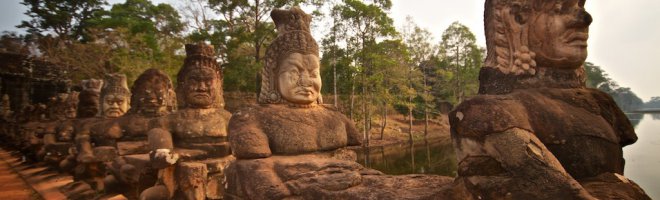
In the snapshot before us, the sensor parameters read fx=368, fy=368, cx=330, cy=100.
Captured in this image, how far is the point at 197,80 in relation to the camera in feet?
17.9

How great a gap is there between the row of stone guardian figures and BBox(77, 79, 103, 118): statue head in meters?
4.88

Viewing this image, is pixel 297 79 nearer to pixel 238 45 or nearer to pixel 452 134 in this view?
pixel 452 134

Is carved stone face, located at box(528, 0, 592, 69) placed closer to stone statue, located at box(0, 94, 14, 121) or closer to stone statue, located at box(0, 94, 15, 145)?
stone statue, located at box(0, 94, 15, 145)

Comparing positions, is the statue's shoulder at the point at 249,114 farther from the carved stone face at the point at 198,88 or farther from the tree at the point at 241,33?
the tree at the point at 241,33

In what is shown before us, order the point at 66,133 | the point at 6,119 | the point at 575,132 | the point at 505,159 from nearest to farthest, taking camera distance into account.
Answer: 1. the point at 505,159
2. the point at 575,132
3. the point at 66,133
4. the point at 6,119

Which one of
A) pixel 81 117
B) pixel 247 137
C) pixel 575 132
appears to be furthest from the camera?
pixel 81 117

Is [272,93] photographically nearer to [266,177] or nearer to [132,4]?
[266,177]

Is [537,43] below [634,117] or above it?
above

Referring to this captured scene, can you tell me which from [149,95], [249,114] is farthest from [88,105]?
[249,114]

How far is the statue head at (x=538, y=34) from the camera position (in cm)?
210

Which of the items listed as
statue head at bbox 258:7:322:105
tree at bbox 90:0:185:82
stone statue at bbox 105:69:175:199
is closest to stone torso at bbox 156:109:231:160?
stone statue at bbox 105:69:175:199

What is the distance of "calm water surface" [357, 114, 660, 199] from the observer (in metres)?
7.32

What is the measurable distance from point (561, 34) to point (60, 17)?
97.6ft

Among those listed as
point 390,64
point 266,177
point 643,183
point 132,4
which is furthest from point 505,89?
point 132,4
